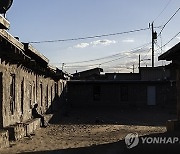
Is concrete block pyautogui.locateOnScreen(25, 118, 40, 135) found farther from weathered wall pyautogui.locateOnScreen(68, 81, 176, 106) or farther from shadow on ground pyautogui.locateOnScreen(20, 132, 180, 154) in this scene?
weathered wall pyautogui.locateOnScreen(68, 81, 176, 106)

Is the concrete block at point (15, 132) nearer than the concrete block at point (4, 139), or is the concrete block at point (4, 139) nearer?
the concrete block at point (4, 139)

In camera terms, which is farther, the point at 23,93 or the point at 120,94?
the point at 120,94

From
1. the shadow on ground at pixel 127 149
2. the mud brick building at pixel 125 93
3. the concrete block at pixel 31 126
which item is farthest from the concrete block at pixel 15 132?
the mud brick building at pixel 125 93

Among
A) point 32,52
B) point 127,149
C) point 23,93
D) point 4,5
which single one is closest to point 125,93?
point 23,93

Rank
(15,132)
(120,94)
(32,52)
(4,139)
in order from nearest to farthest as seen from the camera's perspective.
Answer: (4,139), (15,132), (32,52), (120,94)

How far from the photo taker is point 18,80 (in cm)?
1659

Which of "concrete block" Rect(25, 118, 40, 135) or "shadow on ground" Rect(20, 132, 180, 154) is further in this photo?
"concrete block" Rect(25, 118, 40, 135)

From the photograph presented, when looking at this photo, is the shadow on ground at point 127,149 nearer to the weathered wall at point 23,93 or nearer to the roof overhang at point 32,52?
the weathered wall at point 23,93

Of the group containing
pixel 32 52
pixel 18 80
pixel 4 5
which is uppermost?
pixel 4 5

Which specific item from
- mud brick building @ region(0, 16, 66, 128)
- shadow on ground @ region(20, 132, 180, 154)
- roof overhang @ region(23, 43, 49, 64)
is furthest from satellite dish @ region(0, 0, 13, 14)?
shadow on ground @ region(20, 132, 180, 154)

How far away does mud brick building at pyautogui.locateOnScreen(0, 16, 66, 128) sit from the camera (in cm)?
1312

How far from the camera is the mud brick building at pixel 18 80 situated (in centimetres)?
1312

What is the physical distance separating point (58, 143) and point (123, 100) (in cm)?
2300

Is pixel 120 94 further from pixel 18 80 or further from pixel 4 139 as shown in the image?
pixel 4 139
